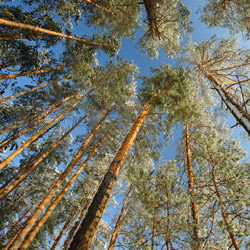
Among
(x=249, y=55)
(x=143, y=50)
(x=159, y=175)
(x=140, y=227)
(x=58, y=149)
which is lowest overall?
(x=140, y=227)

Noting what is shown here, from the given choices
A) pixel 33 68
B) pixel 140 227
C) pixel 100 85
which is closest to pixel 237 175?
pixel 140 227

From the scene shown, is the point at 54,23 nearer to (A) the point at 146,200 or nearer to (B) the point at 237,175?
(A) the point at 146,200

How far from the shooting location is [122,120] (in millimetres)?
11055

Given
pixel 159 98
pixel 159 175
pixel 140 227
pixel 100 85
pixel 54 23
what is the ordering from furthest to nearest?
pixel 100 85 → pixel 54 23 → pixel 159 98 → pixel 140 227 → pixel 159 175

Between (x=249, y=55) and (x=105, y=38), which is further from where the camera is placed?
(x=105, y=38)

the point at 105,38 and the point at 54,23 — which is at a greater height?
the point at 105,38

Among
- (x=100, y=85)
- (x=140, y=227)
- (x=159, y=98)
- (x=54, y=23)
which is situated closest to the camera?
(x=140, y=227)

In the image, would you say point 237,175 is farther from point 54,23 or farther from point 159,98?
point 54,23

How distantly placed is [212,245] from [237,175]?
263 cm

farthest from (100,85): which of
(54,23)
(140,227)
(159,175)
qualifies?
(140,227)

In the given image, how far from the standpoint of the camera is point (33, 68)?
9977mm

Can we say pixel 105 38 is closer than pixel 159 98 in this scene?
No

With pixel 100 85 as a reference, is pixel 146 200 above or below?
below

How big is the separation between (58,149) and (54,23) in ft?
30.7
